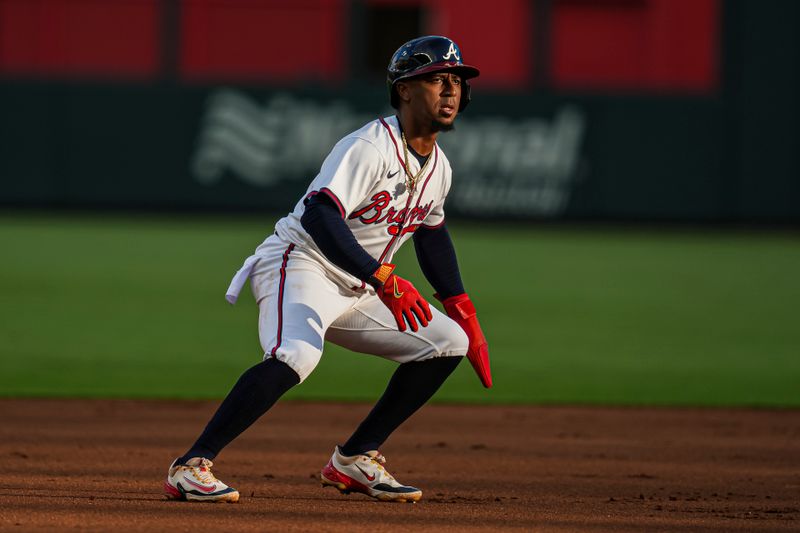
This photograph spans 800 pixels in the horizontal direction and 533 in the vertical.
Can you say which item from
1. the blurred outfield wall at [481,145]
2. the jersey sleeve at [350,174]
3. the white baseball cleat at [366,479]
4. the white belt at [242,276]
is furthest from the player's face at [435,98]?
the blurred outfield wall at [481,145]

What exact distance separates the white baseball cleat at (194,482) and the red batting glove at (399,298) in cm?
82

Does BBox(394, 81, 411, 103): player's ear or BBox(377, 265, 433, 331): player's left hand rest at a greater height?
BBox(394, 81, 411, 103): player's ear

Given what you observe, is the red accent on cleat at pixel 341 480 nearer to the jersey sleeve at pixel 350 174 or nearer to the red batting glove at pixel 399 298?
the red batting glove at pixel 399 298

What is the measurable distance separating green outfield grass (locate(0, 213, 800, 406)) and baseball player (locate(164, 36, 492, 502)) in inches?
113

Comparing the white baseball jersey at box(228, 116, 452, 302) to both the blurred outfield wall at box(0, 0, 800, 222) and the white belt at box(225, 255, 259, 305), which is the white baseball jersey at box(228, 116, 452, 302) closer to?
the white belt at box(225, 255, 259, 305)

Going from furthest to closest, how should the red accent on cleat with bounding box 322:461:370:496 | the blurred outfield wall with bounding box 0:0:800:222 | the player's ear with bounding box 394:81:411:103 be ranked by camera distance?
the blurred outfield wall with bounding box 0:0:800:222 < the red accent on cleat with bounding box 322:461:370:496 < the player's ear with bounding box 394:81:411:103

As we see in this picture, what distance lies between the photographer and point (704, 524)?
189 inches

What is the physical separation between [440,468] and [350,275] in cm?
134

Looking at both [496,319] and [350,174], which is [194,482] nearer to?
[350,174]

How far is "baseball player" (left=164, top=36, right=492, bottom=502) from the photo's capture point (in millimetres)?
4758

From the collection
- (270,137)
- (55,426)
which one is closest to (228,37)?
(270,137)

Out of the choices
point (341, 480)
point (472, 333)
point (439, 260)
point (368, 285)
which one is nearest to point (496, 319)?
point (439, 260)

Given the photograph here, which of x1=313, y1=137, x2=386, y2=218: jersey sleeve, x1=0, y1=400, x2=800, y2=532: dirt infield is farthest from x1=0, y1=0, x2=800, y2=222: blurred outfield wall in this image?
x1=313, y1=137, x2=386, y2=218: jersey sleeve

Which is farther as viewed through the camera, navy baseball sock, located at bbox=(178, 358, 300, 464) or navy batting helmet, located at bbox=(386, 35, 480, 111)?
navy batting helmet, located at bbox=(386, 35, 480, 111)
